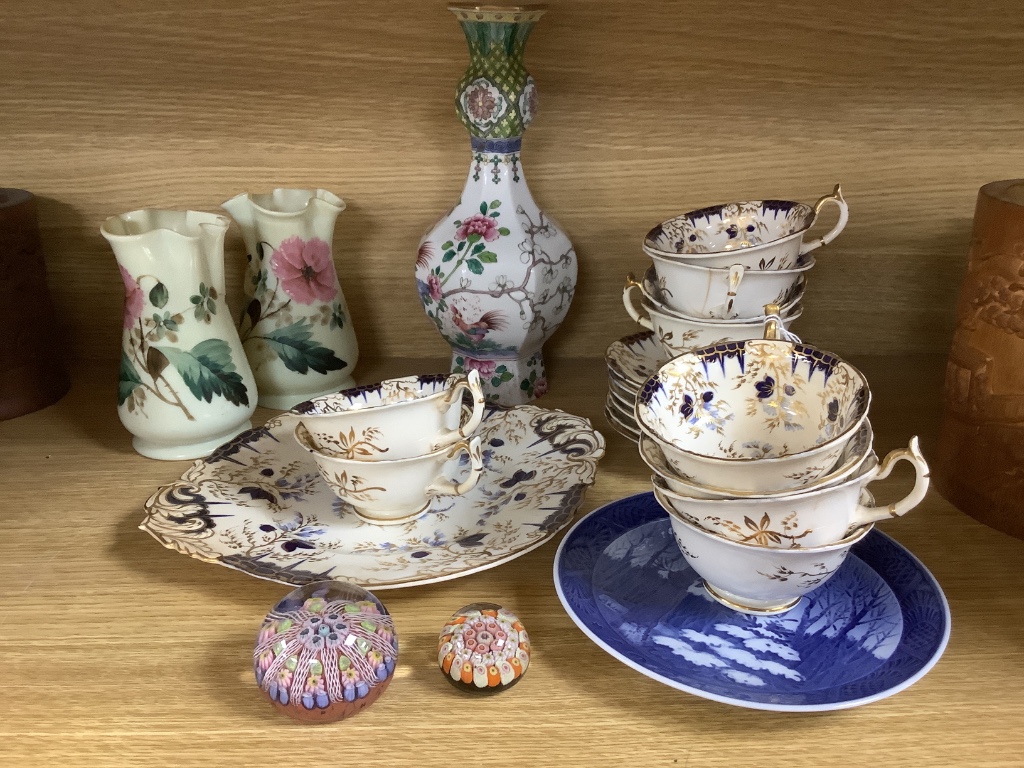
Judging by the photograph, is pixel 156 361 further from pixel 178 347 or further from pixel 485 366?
pixel 485 366

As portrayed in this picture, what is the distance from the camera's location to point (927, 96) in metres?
0.88

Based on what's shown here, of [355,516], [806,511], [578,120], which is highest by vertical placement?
[578,120]

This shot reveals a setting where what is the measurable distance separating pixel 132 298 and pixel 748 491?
54 centimetres

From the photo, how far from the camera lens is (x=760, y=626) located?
58 cm

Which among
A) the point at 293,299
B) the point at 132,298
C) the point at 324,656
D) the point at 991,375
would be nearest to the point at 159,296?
the point at 132,298

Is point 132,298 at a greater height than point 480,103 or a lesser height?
lesser

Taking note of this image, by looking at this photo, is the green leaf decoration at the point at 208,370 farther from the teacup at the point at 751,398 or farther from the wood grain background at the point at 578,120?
the teacup at the point at 751,398

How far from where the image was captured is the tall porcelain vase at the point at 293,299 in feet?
2.84

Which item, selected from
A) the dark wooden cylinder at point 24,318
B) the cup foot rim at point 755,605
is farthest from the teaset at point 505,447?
the dark wooden cylinder at point 24,318


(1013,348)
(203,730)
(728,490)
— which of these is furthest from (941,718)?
(203,730)

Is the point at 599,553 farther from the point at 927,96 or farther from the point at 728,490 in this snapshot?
the point at 927,96

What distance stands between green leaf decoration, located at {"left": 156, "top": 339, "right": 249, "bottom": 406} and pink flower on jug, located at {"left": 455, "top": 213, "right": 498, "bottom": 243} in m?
0.23

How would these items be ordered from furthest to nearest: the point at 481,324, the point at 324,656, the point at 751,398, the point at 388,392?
the point at 481,324 → the point at 388,392 → the point at 751,398 → the point at 324,656

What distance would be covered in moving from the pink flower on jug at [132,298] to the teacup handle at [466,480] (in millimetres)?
299
